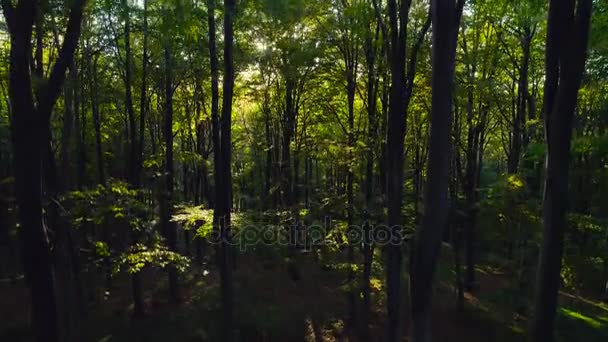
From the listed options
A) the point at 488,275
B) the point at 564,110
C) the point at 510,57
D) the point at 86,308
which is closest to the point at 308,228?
the point at 86,308

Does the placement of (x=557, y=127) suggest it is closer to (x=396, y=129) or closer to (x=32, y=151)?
(x=396, y=129)

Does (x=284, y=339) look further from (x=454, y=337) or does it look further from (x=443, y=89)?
(x=443, y=89)

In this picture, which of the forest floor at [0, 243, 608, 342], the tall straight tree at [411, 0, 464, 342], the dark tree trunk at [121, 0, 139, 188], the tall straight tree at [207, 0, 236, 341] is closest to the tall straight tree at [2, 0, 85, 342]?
the tall straight tree at [207, 0, 236, 341]

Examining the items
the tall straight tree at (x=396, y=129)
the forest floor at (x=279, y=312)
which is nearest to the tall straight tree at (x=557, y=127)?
the tall straight tree at (x=396, y=129)

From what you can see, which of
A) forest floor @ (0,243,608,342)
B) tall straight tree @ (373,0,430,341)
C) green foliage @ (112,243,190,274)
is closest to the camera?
tall straight tree @ (373,0,430,341)

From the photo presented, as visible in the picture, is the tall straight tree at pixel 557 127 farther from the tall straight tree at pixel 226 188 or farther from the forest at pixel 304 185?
the tall straight tree at pixel 226 188

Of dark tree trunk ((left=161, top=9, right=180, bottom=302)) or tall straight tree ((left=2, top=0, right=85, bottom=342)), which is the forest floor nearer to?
dark tree trunk ((left=161, top=9, right=180, bottom=302))
